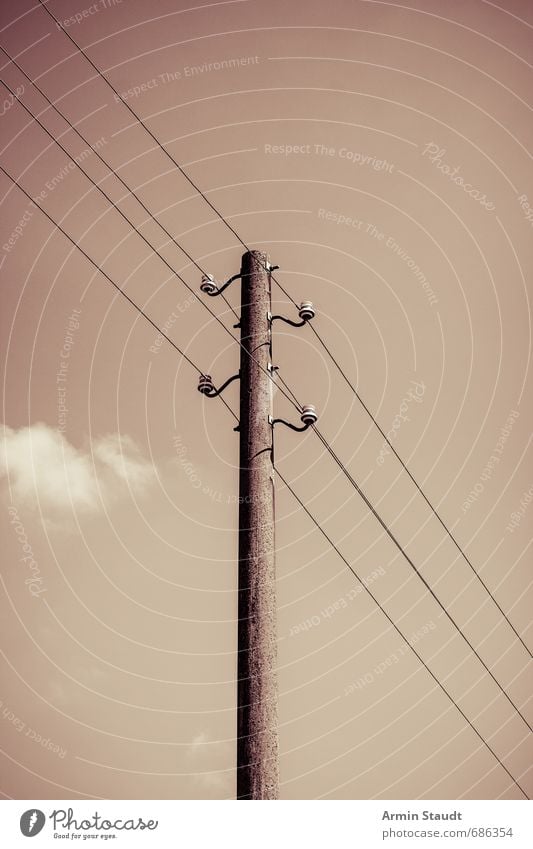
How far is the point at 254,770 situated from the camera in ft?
13.0

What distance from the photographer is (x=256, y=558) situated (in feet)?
15.0

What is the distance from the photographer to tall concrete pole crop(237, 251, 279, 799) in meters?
4.03
